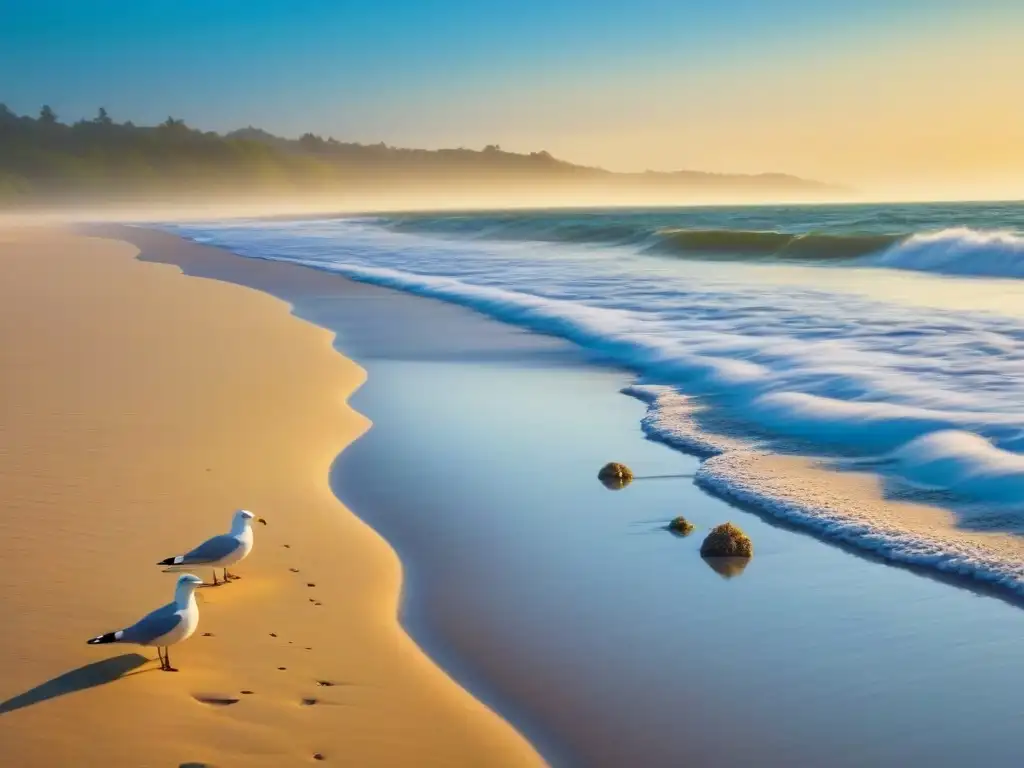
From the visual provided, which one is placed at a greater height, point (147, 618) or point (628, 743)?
point (147, 618)

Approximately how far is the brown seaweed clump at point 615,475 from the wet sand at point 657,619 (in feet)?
0.34

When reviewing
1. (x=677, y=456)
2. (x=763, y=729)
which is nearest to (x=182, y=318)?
(x=677, y=456)

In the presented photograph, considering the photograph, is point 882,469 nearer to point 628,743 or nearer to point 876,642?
point 876,642

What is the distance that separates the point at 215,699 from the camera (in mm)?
4254

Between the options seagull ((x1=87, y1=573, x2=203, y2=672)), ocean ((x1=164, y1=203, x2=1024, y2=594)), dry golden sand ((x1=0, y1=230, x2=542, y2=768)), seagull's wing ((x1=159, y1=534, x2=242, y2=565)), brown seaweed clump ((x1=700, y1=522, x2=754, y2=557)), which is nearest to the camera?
dry golden sand ((x1=0, y1=230, x2=542, y2=768))

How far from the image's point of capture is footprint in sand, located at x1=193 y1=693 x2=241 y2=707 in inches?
166

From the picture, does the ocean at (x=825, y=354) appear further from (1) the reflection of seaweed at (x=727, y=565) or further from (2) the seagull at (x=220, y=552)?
(2) the seagull at (x=220, y=552)

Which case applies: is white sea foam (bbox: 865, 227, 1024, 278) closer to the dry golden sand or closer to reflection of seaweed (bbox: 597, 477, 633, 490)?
the dry golden sand

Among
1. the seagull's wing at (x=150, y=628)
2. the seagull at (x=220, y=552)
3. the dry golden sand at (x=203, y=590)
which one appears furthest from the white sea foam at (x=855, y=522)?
the seagull's wing at (x=150, y=628)

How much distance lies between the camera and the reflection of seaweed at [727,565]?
5.89 metres

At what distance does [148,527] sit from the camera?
6168 mm

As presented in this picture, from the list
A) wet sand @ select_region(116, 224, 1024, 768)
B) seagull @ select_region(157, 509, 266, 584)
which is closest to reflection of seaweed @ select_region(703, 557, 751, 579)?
wet sand @ select_region(116, 224, 1024, 768)

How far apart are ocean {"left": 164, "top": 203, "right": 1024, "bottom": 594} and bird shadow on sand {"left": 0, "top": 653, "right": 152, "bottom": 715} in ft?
12.7

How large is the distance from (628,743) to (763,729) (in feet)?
1.69
